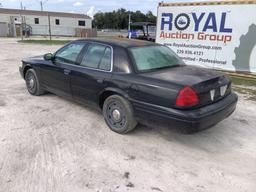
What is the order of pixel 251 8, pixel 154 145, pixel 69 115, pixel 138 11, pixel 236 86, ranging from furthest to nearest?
pixel 138 11 → pixel 251 8 → pixel 236 86 → pixel 69 115 → pixel 154 145

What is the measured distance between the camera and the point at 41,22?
151 feet

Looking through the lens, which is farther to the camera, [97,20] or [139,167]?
[97,20]

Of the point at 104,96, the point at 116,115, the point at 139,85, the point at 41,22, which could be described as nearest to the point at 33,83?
the point at 104,96

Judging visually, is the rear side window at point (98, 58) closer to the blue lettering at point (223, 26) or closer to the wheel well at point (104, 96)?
the wheel well at point (104, 96)

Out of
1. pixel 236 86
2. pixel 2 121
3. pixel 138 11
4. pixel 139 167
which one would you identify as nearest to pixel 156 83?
pixel 139 167

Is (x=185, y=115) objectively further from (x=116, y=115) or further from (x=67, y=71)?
(x=67, y=71)

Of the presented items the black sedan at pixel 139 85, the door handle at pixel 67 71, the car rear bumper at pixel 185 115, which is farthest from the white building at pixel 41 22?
the car rear bumper at pixel 185 115

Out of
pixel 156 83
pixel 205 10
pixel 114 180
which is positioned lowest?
pixel 114 180

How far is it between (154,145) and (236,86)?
16.1 ft

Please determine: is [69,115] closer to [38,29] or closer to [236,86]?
[236,86]

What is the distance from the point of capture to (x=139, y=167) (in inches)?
127

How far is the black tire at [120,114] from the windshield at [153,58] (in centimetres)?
62

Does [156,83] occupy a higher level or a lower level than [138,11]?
lower

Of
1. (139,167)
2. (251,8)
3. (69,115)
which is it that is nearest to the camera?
(139,167)
